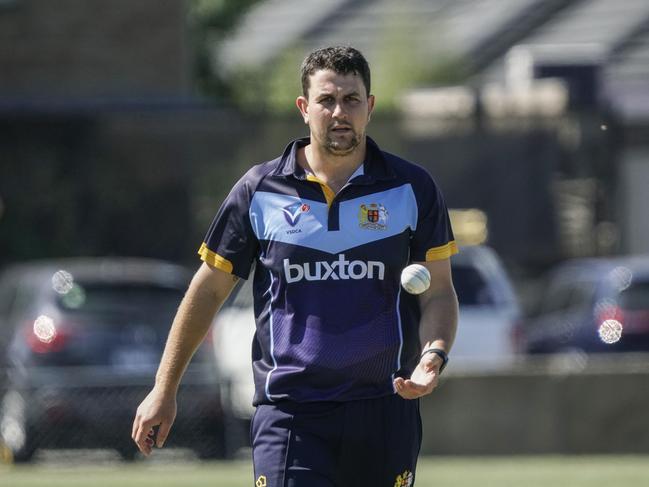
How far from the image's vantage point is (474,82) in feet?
147

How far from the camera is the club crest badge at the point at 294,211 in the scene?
602 cm

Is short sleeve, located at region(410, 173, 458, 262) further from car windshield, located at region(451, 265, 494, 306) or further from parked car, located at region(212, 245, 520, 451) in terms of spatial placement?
car windshield, located at region(451, 265, 494, 306)

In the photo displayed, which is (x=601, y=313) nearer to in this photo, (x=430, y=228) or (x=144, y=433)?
(x=430, y=228)

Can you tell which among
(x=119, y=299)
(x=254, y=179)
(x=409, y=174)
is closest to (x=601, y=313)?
(x=119, y=299)

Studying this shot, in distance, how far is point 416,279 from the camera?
227 inches

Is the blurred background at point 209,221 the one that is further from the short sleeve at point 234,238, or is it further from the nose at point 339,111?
the nose at point 339,111

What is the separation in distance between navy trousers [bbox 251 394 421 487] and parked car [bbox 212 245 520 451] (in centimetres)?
1041

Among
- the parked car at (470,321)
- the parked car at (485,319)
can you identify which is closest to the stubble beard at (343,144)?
the parked car at (470,321)

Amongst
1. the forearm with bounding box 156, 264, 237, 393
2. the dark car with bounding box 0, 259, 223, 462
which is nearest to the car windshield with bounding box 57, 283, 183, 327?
the dark car with bounding box 0, 259, 223, 462

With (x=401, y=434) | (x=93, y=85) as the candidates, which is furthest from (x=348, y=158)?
(x=93, y=85)

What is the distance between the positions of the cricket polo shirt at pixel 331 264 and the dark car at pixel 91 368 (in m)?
9.16

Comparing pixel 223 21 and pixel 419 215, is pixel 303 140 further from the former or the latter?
pixel 223 21

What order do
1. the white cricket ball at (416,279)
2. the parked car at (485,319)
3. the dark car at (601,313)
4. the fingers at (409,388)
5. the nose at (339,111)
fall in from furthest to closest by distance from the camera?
the dark car at (601,313) → the parked car at (485,319) → the nose at (339,111) → the white cricket ball at (416,279) → the fingers at (409,388)

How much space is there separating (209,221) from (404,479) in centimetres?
1910
